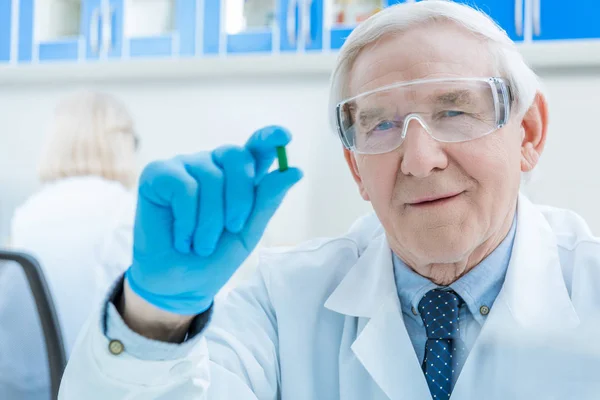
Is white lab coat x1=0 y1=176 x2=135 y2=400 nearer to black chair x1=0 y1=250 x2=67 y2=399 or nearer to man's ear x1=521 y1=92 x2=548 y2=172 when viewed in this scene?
black chair x1=0 y1=250 x2=67 y2=399

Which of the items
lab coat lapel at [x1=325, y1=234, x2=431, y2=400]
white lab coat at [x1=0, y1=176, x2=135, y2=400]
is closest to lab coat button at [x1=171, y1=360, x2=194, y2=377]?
lab coat lapel at [x1=325, y1=234, x2=431, y2=400]

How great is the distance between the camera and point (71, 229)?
2.12 metres

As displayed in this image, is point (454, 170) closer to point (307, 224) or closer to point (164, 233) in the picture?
point (164, 233)

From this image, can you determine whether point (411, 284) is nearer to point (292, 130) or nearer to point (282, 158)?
point (282, 158)

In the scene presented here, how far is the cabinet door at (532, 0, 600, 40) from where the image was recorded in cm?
236

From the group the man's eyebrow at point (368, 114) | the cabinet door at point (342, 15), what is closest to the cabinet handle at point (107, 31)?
the cabinet door at point (342, 15)

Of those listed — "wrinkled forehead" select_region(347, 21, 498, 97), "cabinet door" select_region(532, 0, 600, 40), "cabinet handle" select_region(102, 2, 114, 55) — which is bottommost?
"wrinkled forehead" select_region(347, 21, 498, 97)

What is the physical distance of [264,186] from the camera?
2.80 ft

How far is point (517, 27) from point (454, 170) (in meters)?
1.60

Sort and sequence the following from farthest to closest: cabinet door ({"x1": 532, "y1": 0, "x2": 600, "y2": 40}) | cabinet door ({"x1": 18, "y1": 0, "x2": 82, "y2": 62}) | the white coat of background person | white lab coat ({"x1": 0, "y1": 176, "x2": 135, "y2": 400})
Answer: cabinet door ({"x1": 18, "y1": 0, "x2": 82, "y2": 62}) < cabinet door ({"x1": 532, "y1": 0, "x2": 600, "y2": 40}) < white lab coat ({"x1": 0, "y1": 176, "x2": 135, "y2": 400}) < the white coat of background person

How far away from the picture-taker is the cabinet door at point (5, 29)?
3.07 meters

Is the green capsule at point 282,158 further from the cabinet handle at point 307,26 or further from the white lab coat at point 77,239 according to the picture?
the cabinet handle at point 307,26

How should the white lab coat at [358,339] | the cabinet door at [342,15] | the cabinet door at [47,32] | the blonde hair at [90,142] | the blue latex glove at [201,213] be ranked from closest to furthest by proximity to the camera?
the blue latex glove at [201,213], the white lab coat at [358,339], the blonde hair at [90,142], the cabinet door at [342,15], the cabinet door at [47,32]

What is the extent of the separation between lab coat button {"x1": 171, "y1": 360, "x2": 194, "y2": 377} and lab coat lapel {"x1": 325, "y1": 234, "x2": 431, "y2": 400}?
0.34 meters
